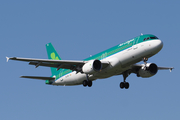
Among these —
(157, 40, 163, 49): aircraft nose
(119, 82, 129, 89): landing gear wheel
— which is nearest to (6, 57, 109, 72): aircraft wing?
Answer: (157, 40, 163, 49): aircraft nose

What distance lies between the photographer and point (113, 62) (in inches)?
1613

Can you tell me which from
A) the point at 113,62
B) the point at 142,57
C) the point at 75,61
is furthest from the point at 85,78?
the point at 142,57

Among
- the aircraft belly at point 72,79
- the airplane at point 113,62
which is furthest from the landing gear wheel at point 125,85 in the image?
the aircraft belly at point 72,79

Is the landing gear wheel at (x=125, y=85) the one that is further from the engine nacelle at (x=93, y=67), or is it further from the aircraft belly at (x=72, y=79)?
the engine nacelle at (x=93, y=67)

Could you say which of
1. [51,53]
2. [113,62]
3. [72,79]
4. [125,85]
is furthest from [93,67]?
[51,53]

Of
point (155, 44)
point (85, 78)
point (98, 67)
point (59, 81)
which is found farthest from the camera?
point (59, 81)

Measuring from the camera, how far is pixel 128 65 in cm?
4106

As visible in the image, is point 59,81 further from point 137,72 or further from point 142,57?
point 142,57

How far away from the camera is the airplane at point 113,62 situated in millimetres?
39531

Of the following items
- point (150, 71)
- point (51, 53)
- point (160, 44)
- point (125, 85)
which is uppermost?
point (51, 53)

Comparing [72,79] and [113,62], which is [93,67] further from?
[72,79]

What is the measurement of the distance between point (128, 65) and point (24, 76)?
14.8 m

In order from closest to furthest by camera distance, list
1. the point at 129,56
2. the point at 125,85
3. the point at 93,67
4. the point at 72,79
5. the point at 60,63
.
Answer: the point at 129,56 → the point at 93,67 → the point at 60,63 → the point at 72,79 → the point at 125,85

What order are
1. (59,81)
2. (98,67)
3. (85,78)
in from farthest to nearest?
(59,81)
(85,78)
(98,67)
